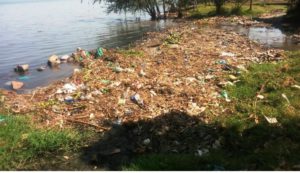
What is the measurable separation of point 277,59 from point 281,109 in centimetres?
547

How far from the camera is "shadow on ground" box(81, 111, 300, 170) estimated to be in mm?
5148

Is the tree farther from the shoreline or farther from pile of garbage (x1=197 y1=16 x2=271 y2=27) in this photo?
the shoreline

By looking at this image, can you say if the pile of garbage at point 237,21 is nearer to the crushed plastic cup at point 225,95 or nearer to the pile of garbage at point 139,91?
the pile of garbage at point 139,91

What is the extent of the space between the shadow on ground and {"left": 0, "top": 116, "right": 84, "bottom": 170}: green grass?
49 centimetres

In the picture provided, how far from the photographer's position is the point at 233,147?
5.98 metres

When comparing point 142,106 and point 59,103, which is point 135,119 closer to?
point 142,106

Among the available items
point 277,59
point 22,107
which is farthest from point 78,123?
point 277,59

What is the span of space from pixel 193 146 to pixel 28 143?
321 cm

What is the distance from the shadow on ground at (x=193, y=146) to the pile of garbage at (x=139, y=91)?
48cm

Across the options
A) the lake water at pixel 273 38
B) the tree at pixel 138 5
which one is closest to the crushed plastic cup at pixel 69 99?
the lake water at pixel 273 38

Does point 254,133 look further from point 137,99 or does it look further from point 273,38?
point 273,38

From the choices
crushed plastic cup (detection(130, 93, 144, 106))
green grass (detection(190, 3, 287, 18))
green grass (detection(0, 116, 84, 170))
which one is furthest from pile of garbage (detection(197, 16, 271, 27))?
green grass (detection(0, 116, 84, 170))

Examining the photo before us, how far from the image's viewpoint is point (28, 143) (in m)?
6.28

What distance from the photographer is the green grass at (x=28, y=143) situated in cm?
584
